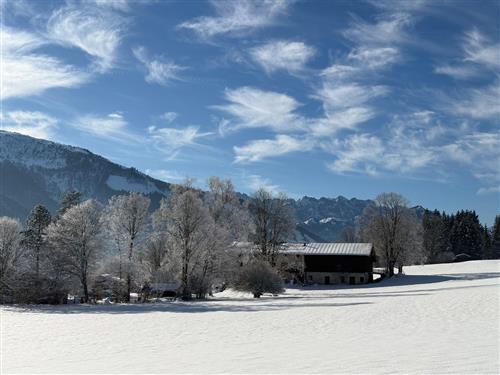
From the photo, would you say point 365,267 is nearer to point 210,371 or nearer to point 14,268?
point 14,268

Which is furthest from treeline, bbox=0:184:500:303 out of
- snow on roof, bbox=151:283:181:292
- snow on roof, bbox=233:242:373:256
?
snow on roof, bbox=233:242:373:256

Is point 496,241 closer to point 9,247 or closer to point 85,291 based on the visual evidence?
point 85,291

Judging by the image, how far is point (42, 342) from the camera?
20.1m

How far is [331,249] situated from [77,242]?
41603mm

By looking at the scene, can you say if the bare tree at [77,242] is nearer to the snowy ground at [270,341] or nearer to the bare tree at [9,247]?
the bare tree at [9,247]

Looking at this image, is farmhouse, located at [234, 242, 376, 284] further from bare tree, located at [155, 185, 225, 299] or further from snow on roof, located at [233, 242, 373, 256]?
bare tree, located at [155, 185, 225, 299]

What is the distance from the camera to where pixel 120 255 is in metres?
46.5

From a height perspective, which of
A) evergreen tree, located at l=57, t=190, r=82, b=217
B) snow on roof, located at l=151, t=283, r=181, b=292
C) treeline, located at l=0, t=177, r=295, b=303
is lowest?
snow on roof, located at l=151, t=283, r=181, b=292

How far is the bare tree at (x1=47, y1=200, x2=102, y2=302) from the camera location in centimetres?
4512

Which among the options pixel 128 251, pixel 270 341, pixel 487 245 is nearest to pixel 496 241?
pixel 487 245

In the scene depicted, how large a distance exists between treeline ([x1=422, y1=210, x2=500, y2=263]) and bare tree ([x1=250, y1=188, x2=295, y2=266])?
2404 inches

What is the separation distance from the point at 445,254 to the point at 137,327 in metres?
102

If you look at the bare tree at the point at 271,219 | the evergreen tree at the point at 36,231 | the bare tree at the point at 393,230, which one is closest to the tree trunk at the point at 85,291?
the evergreen tree at the point at 36,231

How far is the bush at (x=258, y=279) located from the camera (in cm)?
4719
